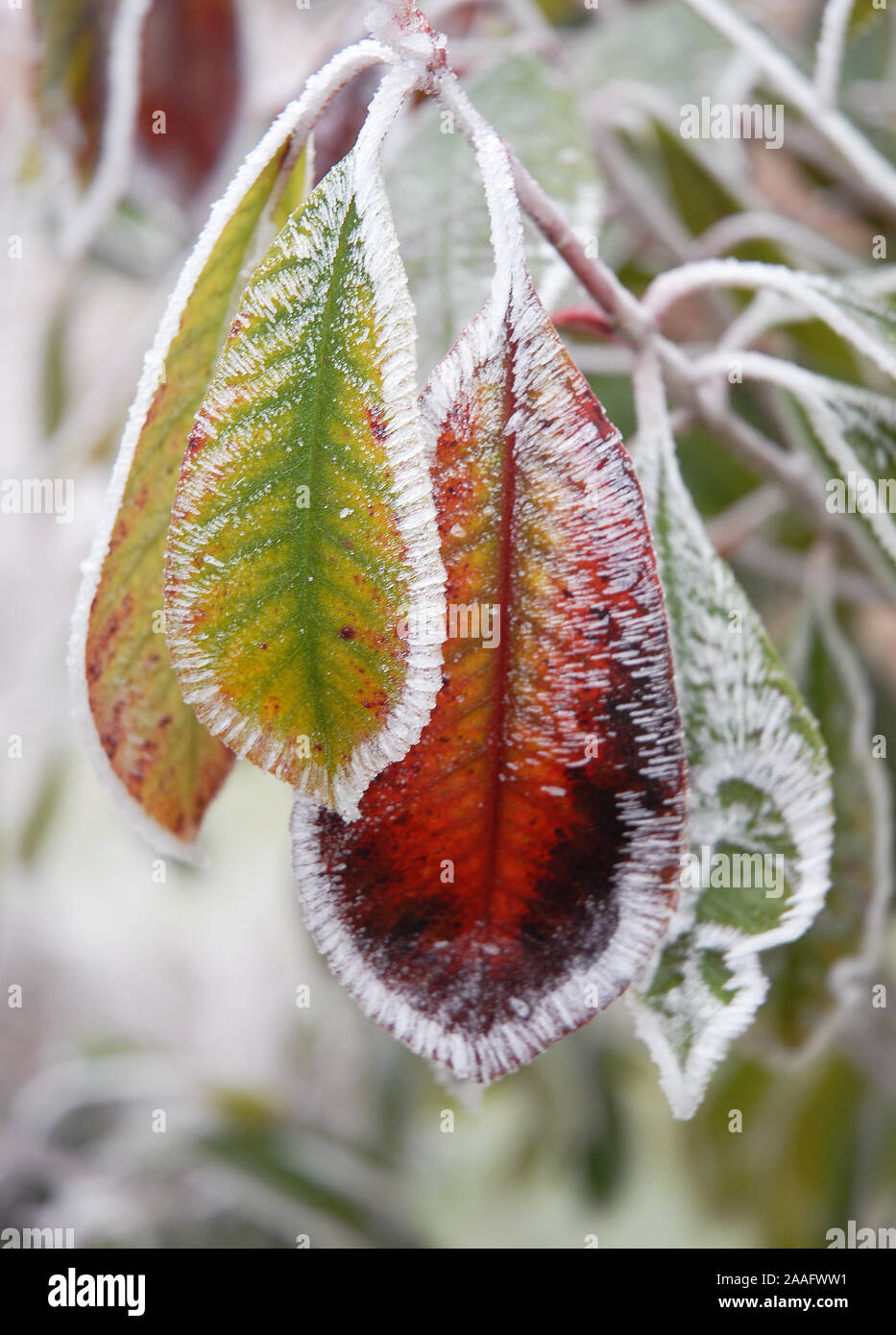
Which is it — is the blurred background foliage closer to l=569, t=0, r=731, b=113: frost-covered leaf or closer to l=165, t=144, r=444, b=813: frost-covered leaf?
l=569, t=0, r=731, b=113: frost-covered leaf

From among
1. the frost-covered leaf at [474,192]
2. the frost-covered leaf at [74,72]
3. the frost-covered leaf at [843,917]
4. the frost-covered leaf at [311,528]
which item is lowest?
the frost-covered leaf at [843,917]

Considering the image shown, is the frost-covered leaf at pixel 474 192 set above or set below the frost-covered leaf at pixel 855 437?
above

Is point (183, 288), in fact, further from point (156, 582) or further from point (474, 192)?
point (474, 192)

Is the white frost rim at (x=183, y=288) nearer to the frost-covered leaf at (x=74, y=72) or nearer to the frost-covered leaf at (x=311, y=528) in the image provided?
the frost-covered leaf at (x=311, y=528)

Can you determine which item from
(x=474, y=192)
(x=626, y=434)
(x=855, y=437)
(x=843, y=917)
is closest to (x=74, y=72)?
(x=474, y=192)

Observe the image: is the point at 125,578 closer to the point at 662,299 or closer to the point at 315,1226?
the point at 662,299

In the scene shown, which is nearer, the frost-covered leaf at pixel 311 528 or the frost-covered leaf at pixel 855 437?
the frost-covered leaf at pixel 311 528

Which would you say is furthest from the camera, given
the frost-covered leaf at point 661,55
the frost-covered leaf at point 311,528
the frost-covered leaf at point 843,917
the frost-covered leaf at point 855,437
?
the frost-covered leaf at point 661,55

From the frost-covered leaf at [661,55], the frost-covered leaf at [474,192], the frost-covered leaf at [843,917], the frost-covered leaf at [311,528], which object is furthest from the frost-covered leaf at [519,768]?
the frost-covered leaf at [661,55]
